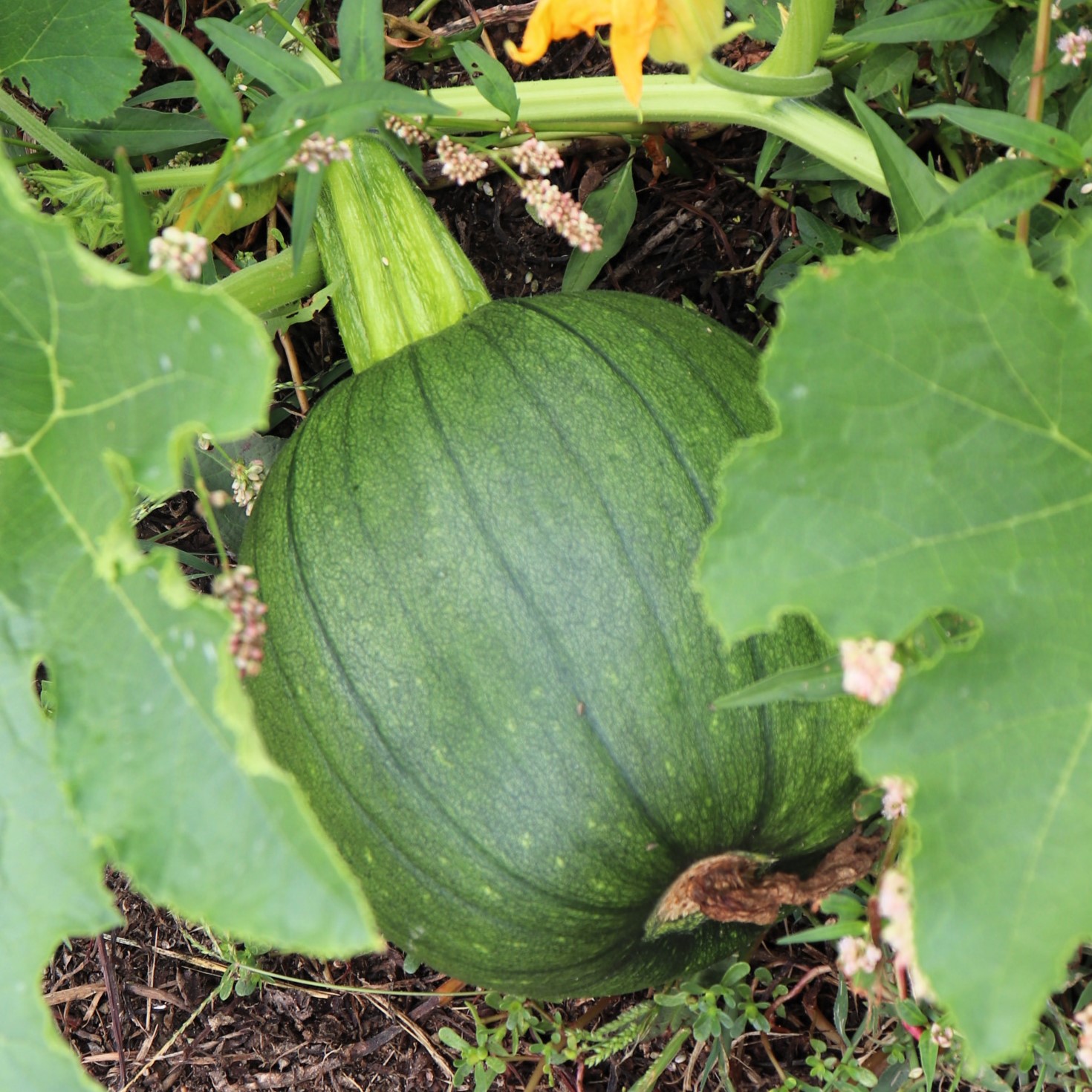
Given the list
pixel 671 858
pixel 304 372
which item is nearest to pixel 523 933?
pixel 671 858

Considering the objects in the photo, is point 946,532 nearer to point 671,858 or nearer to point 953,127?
point 671,858

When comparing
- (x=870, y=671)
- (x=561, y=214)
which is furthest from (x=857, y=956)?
(x=561, y=214)

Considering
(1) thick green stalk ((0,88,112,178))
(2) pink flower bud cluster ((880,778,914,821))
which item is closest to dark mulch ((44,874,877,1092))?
(2) pink flower bud cluster ((880,778,914,821))

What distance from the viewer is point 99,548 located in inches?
50.5

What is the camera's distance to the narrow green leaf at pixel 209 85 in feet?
4.85

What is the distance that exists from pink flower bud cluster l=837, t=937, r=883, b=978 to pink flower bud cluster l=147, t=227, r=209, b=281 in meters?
1.09

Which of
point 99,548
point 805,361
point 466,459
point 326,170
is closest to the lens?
point 805,361

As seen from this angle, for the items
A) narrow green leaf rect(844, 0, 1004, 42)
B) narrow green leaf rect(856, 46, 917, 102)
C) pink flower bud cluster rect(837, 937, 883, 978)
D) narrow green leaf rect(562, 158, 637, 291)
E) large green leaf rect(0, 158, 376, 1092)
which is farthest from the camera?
narrow green leaf rect(562, 158, 637, 291)

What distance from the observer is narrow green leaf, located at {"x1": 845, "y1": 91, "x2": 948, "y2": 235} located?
1507mm

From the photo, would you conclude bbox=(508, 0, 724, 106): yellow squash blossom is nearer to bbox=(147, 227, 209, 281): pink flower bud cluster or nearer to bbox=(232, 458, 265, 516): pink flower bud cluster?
bbox=(147, 227, 209, 281): pink flower bud cluster

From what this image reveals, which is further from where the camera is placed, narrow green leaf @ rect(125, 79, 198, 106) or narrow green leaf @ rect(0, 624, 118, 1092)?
narrow green leaf @ rect(125, 79, 198, 106)

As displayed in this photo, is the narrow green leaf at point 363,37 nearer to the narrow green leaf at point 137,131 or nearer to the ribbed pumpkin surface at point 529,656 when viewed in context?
the ribbed pumpkin surface at point 529,656

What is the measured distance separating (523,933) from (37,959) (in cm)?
68

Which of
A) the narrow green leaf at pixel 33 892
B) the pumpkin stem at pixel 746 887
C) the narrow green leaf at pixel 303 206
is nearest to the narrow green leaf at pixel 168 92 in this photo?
the narrow green leaf at pixel 303 206
